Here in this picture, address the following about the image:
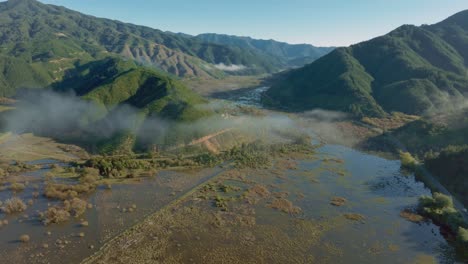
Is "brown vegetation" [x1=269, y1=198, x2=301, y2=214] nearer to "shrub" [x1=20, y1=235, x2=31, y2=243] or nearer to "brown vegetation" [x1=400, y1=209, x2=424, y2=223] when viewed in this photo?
"brown vegetation" [x1=400, y1=209, x2=424, y2=223]

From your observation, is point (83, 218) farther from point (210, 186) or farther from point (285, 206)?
point (285, 206)

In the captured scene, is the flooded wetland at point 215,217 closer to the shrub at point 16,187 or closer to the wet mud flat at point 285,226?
the wet mud flat at point 285,226

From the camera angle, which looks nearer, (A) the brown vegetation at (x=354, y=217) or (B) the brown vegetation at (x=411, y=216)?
(A) the brown vegetation at (x=354, y=217)

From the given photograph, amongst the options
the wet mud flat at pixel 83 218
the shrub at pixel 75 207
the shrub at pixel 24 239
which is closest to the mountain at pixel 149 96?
the wet mud flat at pixel 83 218

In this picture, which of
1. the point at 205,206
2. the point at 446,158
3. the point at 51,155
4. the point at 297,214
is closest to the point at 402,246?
the point at 297,214

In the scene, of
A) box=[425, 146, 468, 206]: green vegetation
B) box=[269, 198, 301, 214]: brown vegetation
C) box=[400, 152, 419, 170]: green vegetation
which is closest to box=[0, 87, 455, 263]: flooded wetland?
box=[269, 198, 301, 214]: brown vegetation

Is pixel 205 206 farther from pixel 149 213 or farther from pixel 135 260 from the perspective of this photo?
pixel 135 260
